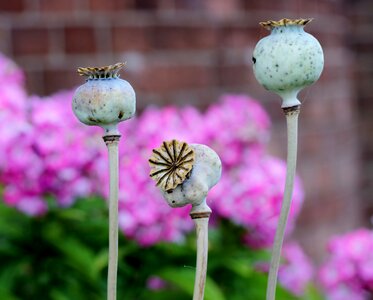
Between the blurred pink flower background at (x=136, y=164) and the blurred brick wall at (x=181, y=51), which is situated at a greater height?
the blurred brick wall at (x=181, y=51)

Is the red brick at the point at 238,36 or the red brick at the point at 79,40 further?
the red brick at the point at 238,36

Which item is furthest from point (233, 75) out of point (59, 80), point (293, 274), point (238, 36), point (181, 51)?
point (293, 274)

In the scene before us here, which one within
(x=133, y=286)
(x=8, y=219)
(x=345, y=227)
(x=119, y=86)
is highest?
(x=119, y=86)

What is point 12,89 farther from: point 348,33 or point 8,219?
point 348,33

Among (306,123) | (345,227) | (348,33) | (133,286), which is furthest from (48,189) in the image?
(348,33)

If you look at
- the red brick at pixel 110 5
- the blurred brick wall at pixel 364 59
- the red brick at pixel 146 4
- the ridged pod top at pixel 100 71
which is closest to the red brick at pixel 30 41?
the red brick at pixel 110 5

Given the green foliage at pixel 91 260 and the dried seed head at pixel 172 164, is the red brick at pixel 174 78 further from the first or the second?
the dried seed head at pixel 172 164

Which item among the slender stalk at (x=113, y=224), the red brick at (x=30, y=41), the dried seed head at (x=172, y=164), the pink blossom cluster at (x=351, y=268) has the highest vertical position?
the red brick at (x=30, y=41)
